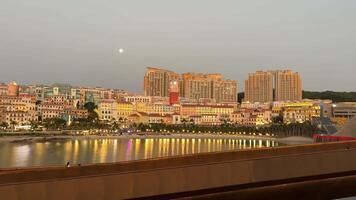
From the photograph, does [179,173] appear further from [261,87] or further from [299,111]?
[261,87]

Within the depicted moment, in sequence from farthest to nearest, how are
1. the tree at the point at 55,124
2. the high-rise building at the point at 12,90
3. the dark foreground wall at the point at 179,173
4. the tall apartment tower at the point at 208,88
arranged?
the tall apartment tower at the point at 208,88
the high-rise building at the point at 12,90
the tree at the point at 55,124
the dark foreground wall at the point at 179,173

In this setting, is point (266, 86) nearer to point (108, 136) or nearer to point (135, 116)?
point (135, 116)

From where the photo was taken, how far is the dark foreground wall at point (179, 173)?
3492 millimetres

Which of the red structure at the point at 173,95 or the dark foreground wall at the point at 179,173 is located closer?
the dark foreground wall at the point at 179,173

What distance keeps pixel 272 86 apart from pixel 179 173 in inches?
4124

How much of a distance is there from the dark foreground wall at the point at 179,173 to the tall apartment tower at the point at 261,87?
102 m

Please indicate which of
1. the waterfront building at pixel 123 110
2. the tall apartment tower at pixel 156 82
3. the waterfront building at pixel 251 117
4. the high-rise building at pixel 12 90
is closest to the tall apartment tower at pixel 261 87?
the tall apartment tower at pixel 156 82

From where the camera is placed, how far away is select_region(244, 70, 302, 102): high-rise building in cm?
10219

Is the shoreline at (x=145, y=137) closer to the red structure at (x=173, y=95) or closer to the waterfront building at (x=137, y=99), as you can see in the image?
the red structure at (x=173, y=95)

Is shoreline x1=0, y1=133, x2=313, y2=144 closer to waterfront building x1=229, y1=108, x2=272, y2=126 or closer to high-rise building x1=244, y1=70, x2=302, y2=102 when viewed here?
waterfront building x1=229, y1=108, x2=272, y2=126

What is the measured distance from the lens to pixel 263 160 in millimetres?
4359

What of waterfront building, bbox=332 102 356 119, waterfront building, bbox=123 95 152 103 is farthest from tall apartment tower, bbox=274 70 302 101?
waterfront building, bbox=123 95 152 103

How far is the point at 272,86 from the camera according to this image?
10581 cm

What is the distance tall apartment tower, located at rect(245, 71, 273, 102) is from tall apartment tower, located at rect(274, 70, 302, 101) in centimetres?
185
